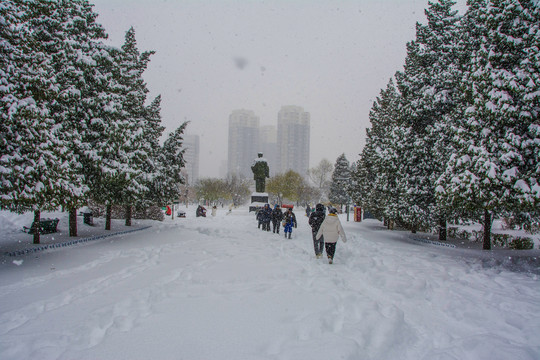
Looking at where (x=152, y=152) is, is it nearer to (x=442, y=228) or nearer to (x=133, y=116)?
(x=133, y=116)

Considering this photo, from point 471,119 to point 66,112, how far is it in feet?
49.0

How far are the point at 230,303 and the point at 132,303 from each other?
1674 mm

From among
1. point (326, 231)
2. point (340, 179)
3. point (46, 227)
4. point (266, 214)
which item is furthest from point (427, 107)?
point (340, 179)

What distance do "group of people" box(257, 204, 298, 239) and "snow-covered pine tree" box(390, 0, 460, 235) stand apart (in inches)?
222

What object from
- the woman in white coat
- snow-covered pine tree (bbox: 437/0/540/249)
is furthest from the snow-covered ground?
snow-covered pine tree (bbox: 437/0/540/249)

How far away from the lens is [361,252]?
39.6 ft

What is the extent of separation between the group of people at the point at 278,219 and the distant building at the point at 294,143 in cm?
15342

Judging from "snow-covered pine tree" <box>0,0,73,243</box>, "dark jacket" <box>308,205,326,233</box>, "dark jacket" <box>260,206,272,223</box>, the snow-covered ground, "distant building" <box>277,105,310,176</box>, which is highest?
"distant building" <box>277,105,310,176</box>

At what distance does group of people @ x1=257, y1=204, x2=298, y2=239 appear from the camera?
53.2 feet

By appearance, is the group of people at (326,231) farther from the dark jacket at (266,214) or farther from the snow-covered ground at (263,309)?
the dark jacket at (266,214)

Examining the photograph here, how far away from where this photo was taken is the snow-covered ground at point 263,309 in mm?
3938

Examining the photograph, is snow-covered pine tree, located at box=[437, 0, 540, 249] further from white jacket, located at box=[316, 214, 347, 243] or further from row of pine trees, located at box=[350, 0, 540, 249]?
white jacket, located at box=[316, 214, 347, 243]

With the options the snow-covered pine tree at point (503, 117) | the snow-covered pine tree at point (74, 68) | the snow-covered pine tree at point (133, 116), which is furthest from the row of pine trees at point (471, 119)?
the snow-covered pine tree at point (74, 68)

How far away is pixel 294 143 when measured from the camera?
180250 mm
